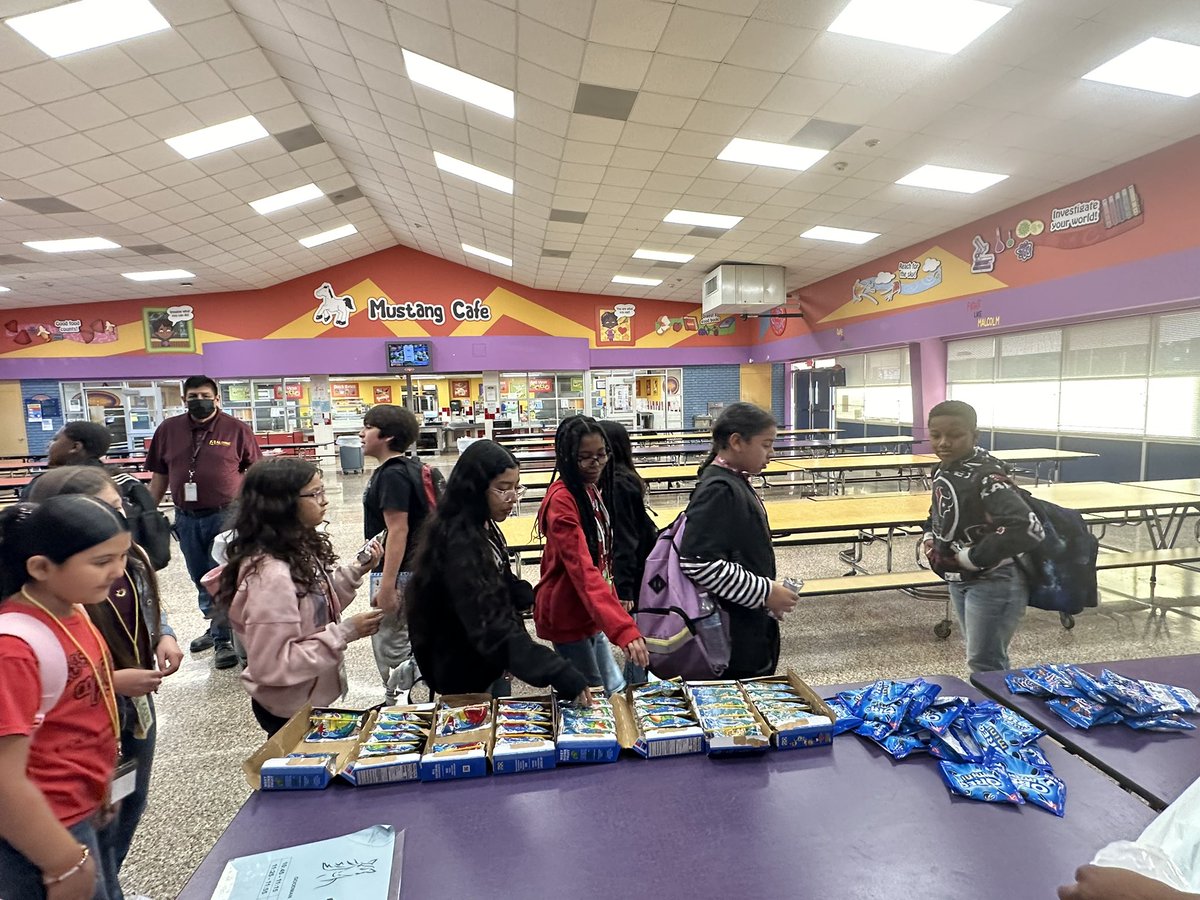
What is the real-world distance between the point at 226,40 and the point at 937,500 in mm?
6652

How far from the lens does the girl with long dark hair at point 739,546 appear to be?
1.63m

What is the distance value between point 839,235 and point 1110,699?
8.41m

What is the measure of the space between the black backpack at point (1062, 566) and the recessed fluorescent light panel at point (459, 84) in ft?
17.1

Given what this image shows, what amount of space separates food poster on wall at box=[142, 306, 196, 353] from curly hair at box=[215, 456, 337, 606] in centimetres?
1302

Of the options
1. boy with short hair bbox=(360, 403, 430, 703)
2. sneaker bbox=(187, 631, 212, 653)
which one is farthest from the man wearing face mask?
boy with short hair bbox=(360, 403, 430, 703)

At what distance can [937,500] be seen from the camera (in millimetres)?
2113

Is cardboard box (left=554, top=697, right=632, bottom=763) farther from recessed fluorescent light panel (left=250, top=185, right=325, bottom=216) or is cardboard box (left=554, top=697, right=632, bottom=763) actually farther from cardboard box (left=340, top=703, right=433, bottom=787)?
recessed fluorescent light panel (left=250, top=185, right=325, bottom=216)

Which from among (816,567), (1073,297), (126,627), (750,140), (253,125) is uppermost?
(253,125)

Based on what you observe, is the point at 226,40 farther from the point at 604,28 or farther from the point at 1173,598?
the point at 1173,598

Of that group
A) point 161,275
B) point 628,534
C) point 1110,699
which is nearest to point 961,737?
point 1110,699

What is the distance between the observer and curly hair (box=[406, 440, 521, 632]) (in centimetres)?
146

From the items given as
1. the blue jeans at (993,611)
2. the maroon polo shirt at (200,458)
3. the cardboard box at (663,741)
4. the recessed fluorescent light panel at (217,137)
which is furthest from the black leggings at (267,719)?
the recessed fluorescent light panel at (217,137)

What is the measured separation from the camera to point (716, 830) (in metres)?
0.99

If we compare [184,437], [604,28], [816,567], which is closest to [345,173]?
[604,28]
